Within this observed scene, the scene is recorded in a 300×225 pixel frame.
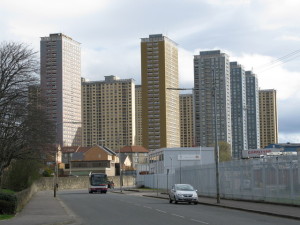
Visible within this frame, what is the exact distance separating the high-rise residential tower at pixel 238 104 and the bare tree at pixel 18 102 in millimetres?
28865

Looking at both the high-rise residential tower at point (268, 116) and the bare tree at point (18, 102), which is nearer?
the bare tree at point (18, 102)

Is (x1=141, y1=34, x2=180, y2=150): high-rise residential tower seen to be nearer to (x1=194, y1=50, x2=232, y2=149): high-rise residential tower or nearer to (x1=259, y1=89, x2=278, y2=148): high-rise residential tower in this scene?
(x1=259, y1=89, x2=278, y2=148): high-rise residential tower

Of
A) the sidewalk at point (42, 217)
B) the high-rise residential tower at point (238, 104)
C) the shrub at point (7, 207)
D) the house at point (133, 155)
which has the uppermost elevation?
the high-rise residential tower at point (238, 104)

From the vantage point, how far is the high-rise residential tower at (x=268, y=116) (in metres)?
131

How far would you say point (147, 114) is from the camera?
156 meters

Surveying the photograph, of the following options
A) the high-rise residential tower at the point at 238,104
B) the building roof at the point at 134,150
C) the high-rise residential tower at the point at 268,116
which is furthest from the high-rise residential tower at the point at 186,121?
the high-rise residential tower at the point at 238,104

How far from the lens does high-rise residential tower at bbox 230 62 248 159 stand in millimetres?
79750

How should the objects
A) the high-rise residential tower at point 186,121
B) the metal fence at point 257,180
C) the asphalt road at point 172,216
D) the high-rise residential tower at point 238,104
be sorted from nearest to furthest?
the asphalt road at point 172,216
the metal fence at point 257,180
the high-rise residential tower at point 238,104
the high-rise residential tower at point 186,121

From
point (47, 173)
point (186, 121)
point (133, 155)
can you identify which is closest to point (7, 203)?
point (47, 173)

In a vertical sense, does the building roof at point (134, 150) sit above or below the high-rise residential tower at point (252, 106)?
below

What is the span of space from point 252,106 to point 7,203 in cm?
8467

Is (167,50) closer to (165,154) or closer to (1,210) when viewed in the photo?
(165,154)

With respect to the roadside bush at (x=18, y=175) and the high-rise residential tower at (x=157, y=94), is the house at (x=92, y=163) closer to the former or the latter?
the high-rise residential tower at (x=157, y=94)

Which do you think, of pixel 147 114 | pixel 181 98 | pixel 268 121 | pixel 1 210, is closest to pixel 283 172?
pixel 1 210
